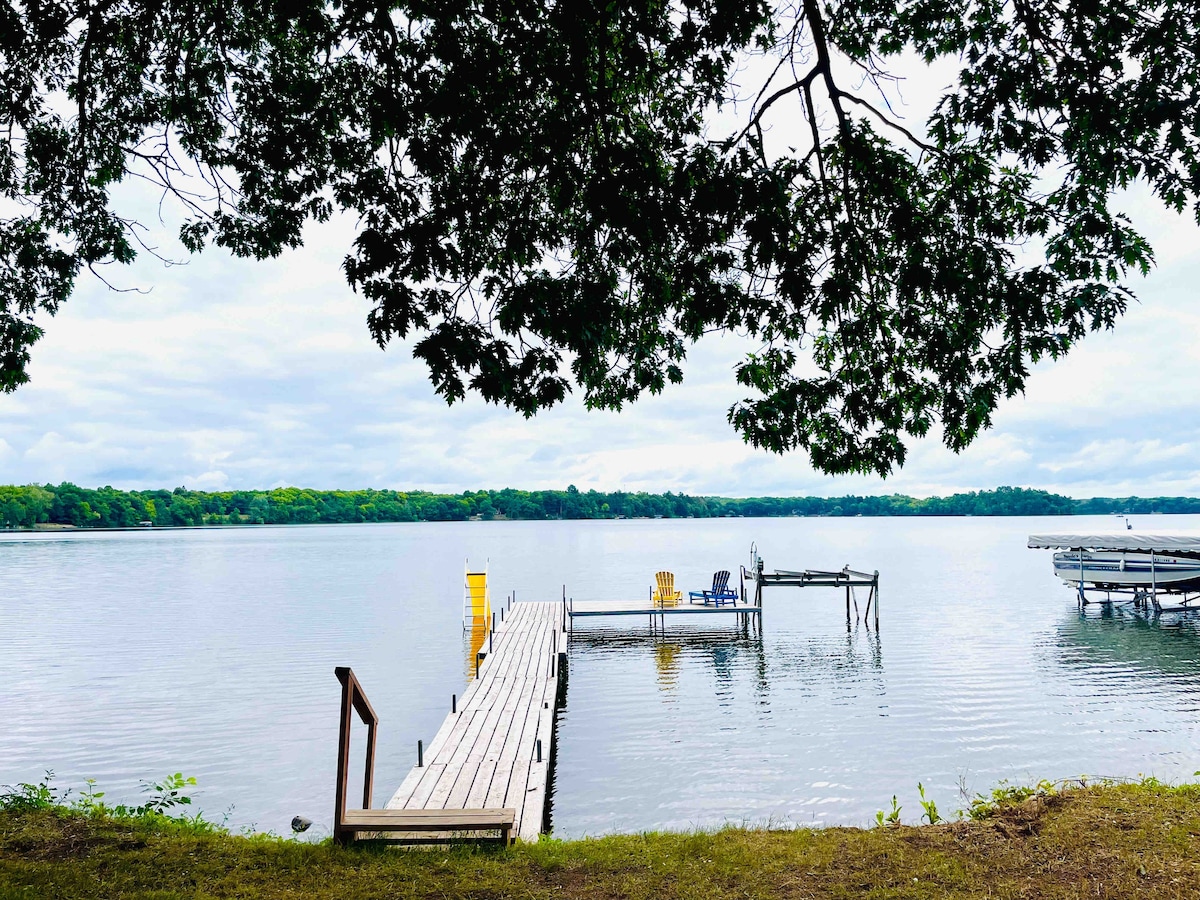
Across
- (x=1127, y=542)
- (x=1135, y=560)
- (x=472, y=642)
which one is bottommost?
(x=472, y=642)

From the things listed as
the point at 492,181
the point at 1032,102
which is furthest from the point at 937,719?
the point at 492,181

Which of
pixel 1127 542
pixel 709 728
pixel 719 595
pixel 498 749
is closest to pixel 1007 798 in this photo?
pixel 498 749

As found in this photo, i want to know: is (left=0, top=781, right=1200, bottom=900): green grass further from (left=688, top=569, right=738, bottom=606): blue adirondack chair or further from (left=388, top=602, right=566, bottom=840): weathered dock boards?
(left=688, top=569, right=738, bottom=606): blue adirondack chair

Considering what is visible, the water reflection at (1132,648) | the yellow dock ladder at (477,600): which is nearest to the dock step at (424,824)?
the water reflection at (1132,648)

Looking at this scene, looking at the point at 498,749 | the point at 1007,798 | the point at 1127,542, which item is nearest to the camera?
A: the point at 1007,798

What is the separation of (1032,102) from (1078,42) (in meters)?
0.52

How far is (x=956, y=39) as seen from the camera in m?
7.78

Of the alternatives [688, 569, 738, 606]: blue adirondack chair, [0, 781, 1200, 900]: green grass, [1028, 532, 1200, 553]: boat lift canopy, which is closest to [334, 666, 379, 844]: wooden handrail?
[0, 781, 1200, 900]: green grass

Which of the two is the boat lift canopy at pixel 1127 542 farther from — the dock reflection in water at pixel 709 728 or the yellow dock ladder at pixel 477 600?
the yellow dock ladder at pixel 477 600

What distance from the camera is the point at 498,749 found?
11258 mm

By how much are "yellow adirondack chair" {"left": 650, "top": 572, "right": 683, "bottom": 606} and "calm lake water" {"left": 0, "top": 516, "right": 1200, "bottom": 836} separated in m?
1.31

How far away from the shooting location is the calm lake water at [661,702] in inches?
513

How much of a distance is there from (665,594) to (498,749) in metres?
17.5

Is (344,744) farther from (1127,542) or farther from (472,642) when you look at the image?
(1127,542)
